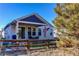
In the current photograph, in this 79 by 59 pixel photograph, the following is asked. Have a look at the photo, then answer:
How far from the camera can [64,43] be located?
2.15 metres

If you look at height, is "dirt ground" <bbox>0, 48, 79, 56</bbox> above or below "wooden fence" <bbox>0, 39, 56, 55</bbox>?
below

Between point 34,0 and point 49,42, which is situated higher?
point 34,0

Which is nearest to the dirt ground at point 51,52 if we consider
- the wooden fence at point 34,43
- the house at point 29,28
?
the wooden fence at point 34,43

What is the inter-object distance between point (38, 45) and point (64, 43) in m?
0.34

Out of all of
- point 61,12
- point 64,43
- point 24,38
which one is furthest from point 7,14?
point 64,43

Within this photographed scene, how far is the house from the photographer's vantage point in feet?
6.97

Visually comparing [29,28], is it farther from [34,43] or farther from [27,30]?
[34,43]

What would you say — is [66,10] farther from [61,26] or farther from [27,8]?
[27,8]

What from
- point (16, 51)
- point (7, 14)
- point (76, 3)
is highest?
point (76, 3)

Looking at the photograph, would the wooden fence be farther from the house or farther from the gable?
the gable

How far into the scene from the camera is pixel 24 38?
2.14 metres

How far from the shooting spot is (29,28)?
84.9 inches

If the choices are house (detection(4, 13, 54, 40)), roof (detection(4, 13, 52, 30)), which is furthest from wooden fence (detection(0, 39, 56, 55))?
roof (detection(4, 13, 52, 30))

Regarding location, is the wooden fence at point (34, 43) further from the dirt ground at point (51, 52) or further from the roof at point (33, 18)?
the roof at point (33, 18)
